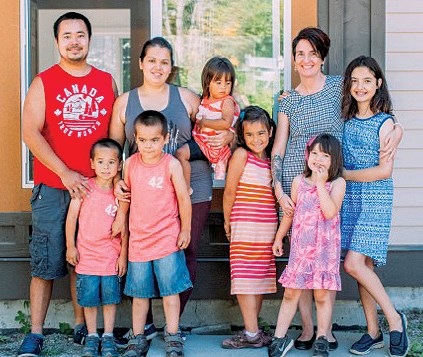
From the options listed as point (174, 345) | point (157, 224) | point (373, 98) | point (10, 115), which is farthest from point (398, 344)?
point (10, 115)

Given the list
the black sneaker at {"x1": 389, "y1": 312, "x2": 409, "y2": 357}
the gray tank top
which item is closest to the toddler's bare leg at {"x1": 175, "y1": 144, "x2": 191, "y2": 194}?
the gray tank top

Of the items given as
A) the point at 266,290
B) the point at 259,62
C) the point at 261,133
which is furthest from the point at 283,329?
the point at 259,62

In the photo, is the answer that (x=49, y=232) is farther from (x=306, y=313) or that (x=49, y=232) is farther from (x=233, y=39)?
(x=233, y=39)

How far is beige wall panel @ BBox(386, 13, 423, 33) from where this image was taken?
205 inches

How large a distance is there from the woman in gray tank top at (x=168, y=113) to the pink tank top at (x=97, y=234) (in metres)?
0.12

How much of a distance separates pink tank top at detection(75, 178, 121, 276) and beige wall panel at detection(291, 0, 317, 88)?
166cm

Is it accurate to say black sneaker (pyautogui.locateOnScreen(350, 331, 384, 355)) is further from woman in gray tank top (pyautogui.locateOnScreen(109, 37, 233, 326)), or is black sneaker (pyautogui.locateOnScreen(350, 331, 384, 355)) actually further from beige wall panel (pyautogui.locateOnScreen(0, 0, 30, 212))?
beige wall panel (pyautogui.locateOnScreen(0, 0, 30, 212))

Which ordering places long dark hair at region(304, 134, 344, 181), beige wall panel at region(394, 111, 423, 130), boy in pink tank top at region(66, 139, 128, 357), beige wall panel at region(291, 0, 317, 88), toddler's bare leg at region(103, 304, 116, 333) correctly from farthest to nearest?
beige wall panel at region(394, 111, 423, 130) → beige wall panel at region(291, 0, 317, 88) → toddler's bare leg at region(103, 304, 116, 333) → boy in pink tank top at region(66, 139, 128, 357) → long dark hair at region(304, 134, 344, 181)

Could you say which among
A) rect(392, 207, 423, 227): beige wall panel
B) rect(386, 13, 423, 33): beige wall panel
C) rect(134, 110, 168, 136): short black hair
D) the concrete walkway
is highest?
rect(386, 13, 423, 33): beige wall panel

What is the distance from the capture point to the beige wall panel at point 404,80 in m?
5.22

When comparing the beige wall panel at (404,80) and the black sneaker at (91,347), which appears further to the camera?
the beige wall panel at (404,80)

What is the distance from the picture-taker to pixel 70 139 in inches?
177

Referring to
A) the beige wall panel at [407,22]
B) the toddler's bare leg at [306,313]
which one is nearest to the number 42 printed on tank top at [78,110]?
the toddler's bare leg at [306,313]

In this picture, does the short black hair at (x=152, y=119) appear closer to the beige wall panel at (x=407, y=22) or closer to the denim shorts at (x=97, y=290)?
the denim shorts at (x=97, y=290)
